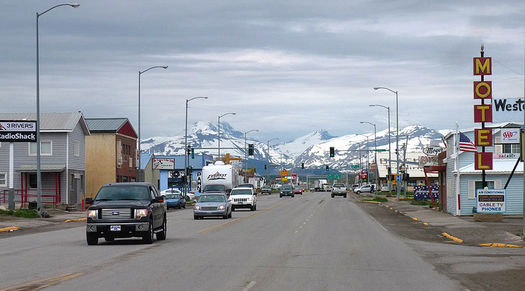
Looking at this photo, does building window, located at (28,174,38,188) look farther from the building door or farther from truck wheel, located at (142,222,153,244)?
truck wheel, located at (142,222,153,244)

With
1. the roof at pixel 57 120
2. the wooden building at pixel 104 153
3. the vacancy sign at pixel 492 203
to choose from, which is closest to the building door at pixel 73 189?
the roof at pixel 57 120

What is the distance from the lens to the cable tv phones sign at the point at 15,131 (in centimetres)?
4922

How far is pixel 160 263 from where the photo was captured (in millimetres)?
17000

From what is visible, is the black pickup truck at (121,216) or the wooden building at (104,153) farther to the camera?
the wooden building at (104,153)

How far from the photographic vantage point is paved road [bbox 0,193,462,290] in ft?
44.4

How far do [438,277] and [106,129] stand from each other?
2556 inches

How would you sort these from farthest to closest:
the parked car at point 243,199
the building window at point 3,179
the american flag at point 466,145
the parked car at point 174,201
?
1. the building window at point 3,179
2. the parked car at point 174,201
3. the parked car at point 243,199
4. the american flag at point 466,145

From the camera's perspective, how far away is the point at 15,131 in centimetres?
4938

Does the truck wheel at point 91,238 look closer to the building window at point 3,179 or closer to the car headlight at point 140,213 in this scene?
the car headlight at point 140,213

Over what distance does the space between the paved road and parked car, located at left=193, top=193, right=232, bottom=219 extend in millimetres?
13284

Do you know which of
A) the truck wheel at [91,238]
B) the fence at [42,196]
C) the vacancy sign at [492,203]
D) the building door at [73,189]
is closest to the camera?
the truck wheel at [91,238]

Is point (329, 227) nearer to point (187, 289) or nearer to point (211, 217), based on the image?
point (211, 217)

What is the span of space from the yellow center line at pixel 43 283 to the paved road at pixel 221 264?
2 centimetres

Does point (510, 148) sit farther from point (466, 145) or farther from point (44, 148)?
point (44, 148)
